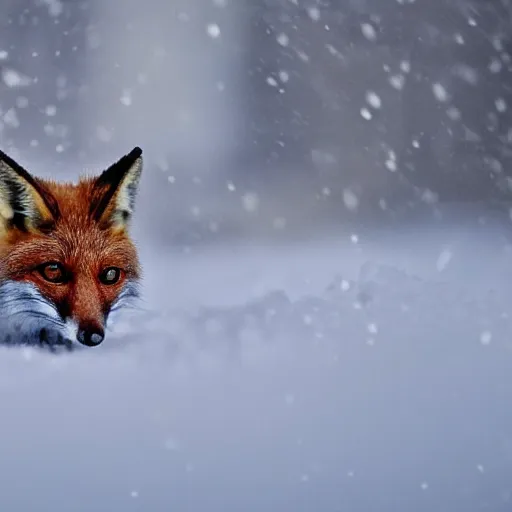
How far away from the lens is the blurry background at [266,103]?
1.21 m

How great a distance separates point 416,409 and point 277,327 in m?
0.28

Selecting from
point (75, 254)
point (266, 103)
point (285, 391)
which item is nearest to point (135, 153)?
point (75, 254)

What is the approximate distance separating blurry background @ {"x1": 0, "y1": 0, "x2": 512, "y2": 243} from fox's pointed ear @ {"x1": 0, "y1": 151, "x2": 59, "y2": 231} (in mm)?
80

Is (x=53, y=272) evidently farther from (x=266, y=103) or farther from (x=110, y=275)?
(x=266, y=103)

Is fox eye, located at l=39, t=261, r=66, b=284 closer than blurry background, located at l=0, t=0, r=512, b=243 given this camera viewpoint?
Yes

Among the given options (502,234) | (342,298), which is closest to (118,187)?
(342,298)

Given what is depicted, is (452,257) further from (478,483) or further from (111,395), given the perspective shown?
(111,395)

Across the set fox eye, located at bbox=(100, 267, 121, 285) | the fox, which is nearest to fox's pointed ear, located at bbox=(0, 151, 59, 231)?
the fox

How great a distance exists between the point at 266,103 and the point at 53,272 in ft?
1.56

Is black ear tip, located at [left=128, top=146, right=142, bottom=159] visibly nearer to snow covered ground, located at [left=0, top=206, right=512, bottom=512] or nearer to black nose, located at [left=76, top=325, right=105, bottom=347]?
snow covered ground, located at [left=0, top=206, right=512, bottom=512]

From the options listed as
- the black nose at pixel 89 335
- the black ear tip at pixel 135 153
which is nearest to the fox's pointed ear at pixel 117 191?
the black ear tip at pixel 135 153

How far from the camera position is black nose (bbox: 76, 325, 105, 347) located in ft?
3.55

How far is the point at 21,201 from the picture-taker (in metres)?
1.09

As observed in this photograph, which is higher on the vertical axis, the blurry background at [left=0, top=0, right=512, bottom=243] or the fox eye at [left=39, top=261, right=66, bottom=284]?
the blurry background at [left=0, top=0, right=512, bottom=243]
